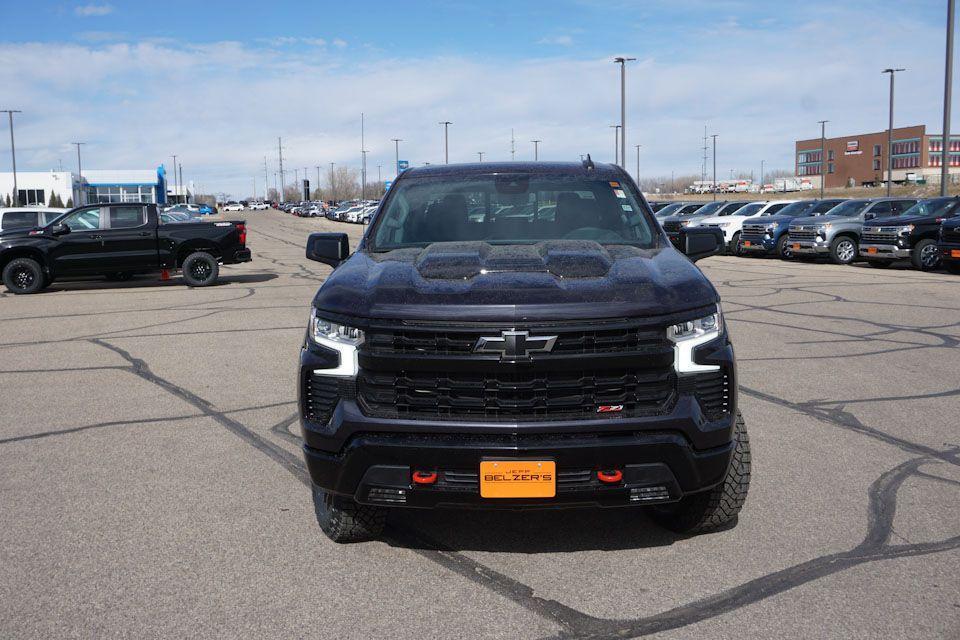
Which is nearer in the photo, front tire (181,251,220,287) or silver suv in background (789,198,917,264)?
front tire (181,251,220,287)

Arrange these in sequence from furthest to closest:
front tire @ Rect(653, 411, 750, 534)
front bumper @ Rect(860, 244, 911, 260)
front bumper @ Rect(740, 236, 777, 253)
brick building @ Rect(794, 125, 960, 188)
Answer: brick building @ Rect(794, 125, 960, 188), front bumper @ Rect(740, 236, 777, 253), front bumper @ Rect(860, 244, 911, 260), front tire @ Rect(653, 411, 750, 534)

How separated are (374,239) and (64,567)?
7.70 feet

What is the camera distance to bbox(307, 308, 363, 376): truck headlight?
150 inches

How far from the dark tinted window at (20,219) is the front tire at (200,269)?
6719 mm

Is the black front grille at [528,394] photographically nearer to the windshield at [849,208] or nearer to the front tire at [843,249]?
the front tire at [843,249]

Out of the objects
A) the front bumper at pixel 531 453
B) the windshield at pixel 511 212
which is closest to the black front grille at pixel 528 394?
the front bumper at pixel 531 453

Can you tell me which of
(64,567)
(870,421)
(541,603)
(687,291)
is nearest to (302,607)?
(541,603)

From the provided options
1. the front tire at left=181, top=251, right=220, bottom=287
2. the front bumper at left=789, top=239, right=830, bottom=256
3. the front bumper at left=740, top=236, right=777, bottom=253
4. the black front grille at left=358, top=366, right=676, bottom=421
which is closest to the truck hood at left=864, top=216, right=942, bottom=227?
the front bumper at left=789, top=239, right=830, bottom=256

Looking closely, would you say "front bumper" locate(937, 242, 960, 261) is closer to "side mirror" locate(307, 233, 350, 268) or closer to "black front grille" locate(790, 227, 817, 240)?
"black front grille" locate(790, 227, 817, 240)

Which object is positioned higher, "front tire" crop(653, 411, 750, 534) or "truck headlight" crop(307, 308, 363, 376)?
"truck headlight" crop(307, 308, 363, 376)

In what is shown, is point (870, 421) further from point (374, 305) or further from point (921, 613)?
point (374, 305)

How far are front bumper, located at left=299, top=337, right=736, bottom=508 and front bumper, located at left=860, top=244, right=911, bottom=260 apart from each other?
19.8m

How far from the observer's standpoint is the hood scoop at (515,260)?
4.07 m

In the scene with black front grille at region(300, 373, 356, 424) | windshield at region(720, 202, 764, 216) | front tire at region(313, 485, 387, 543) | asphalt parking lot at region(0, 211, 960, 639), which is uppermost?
windshield at region(720, 202, 764, 216)
